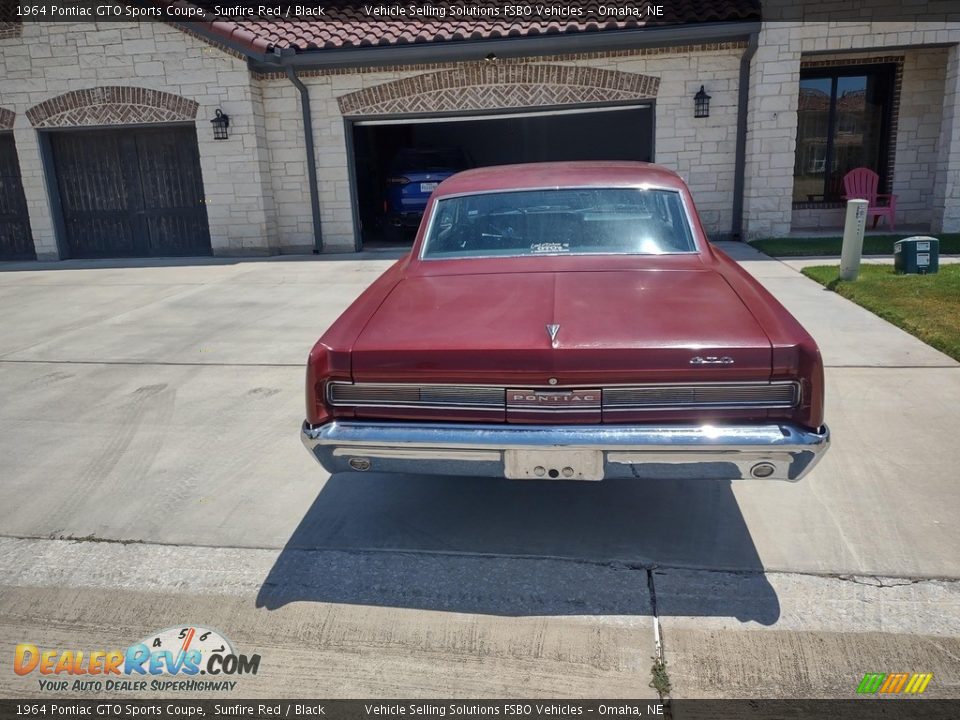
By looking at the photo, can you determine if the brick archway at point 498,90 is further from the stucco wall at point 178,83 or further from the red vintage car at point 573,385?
the red vintage car at point 573,385

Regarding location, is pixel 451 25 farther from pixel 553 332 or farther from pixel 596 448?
pixel 596 448

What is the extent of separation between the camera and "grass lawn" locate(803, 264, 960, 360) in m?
6.24

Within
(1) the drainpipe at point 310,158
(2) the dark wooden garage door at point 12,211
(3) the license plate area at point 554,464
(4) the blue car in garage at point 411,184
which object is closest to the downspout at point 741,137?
(4) the blue car in garage at point 411,184

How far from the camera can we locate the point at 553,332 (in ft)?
9.77

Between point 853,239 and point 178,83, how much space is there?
36.0 ft

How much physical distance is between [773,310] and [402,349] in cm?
164

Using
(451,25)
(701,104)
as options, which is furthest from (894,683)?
(451,25)

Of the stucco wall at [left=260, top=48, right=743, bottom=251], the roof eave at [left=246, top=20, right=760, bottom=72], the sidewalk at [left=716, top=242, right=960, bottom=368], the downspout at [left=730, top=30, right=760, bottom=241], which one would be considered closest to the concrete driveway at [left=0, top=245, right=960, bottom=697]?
the sidewalk at [left=716, top=242, right=960, bottom=368]

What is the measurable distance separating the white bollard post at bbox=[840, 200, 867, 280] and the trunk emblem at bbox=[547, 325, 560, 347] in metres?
6.37

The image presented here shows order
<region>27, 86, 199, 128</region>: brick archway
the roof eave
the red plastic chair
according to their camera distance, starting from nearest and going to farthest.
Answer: the roof eave → <region>27, 86, 199, 128</region>: brick archway → the red plastic chair

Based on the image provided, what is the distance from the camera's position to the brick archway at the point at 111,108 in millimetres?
12609

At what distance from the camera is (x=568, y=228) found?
13.5 feet

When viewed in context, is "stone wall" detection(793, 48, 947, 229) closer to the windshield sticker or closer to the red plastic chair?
the red plastic chair

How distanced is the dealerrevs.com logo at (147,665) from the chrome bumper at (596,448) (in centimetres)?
89
